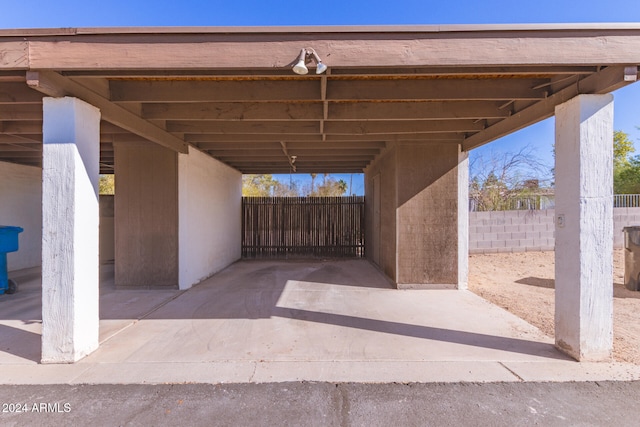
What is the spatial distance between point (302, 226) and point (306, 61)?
8.46 metres

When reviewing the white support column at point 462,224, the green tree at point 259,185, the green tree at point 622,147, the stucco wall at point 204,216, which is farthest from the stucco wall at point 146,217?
the green tree at point 622,147

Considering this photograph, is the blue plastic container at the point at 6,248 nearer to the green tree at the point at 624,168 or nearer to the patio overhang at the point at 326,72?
the patio overhang at the point at 326,72

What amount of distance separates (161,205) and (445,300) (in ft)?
18.1

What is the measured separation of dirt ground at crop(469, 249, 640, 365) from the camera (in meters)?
3.77

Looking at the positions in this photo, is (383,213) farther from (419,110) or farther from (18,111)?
(18,111)

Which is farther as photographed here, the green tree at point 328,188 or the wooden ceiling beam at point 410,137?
the green tree at point 328,188

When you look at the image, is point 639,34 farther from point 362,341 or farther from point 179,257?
point 179,257

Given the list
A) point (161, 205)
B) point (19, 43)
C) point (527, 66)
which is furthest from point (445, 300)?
point (19, 43)

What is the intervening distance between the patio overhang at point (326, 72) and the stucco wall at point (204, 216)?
1.93 m

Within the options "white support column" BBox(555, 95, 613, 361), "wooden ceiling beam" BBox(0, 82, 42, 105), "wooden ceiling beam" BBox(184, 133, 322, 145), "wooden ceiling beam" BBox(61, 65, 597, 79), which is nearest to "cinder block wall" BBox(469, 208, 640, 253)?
"wooden ceiling beam" BBox(184, 133, 322, 145)

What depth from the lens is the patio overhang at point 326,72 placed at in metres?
2.87

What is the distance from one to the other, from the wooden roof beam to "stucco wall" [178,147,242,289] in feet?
3.80

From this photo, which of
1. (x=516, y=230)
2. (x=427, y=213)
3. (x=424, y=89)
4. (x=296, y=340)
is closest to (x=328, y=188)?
(x=516, y=230)

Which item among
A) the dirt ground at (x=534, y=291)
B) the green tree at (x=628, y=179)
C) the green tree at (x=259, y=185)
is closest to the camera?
the dirt ground at (x=534, y=291)
